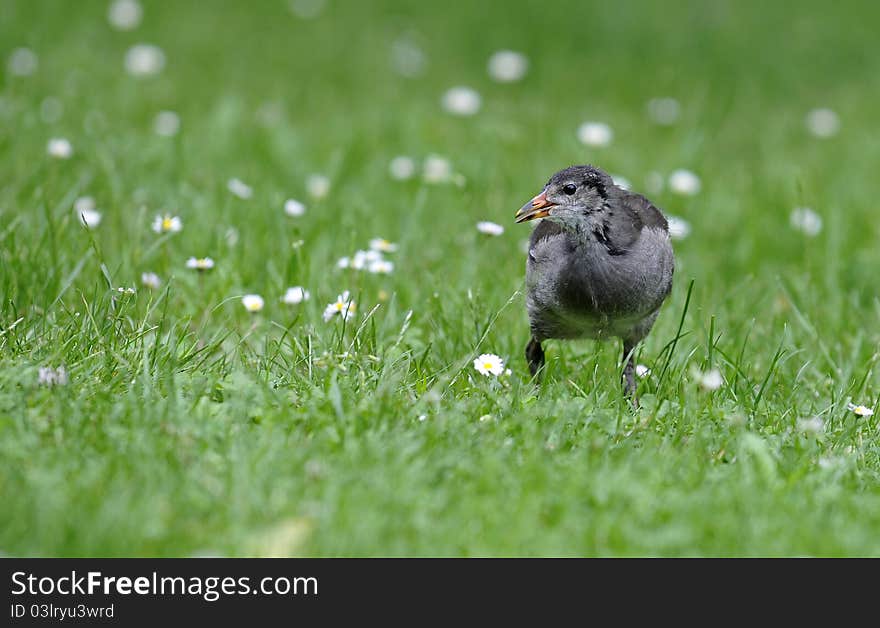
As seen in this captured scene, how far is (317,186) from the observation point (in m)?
6.29

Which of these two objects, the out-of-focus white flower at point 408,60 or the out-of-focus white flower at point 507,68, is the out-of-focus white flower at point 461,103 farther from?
the out-of-focus white flower at point 408,60

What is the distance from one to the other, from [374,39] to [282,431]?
6.87 meters

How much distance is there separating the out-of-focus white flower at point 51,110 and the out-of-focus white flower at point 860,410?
4901mm

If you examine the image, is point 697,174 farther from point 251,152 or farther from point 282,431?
point 282,431

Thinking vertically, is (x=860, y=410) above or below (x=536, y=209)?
below

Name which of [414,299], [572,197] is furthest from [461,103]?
[572,197]

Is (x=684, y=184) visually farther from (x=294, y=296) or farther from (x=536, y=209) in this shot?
(x=294, y=296)

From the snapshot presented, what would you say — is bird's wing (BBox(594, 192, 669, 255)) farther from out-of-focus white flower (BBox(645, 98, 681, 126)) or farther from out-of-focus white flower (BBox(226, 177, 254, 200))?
out-of-focus white flower (BBox(645, 98, 681, 126))

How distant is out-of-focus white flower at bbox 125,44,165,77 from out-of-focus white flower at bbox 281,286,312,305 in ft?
12.2

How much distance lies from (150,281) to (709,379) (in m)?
2.43

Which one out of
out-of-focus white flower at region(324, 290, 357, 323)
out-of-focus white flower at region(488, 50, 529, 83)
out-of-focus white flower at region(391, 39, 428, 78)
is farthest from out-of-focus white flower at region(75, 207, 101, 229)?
out-of-focus white flower at region(488, 50, 529, 83)

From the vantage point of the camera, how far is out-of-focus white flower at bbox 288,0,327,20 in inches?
394
